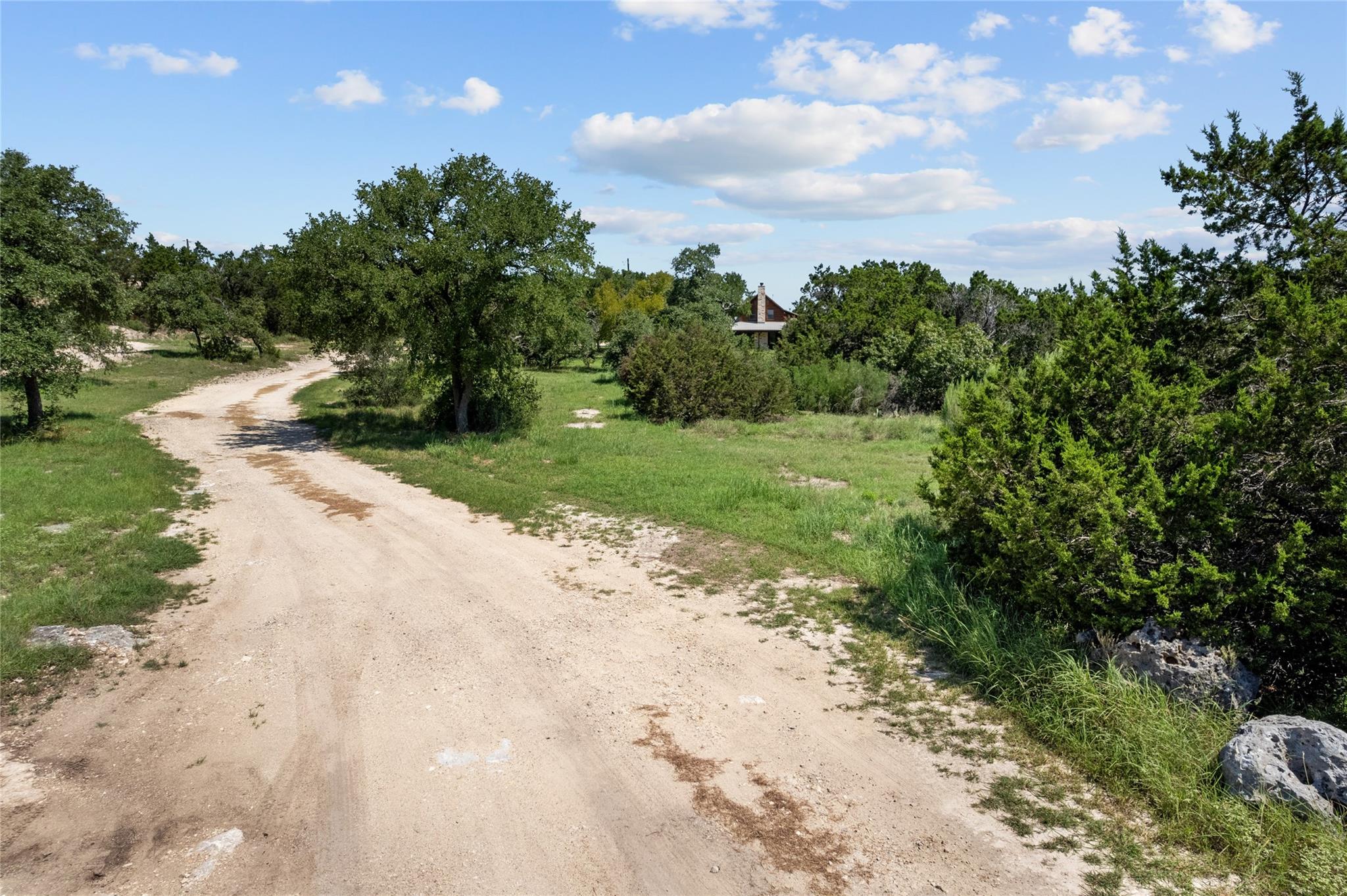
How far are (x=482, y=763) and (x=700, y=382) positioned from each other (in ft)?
67.5

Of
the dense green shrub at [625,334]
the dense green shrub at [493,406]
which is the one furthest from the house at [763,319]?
the dense green shrub at [493,406]

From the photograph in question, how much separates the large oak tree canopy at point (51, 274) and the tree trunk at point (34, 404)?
2 centimetres

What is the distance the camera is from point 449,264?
62.3 feet

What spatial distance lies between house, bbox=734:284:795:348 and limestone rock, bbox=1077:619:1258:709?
56.7 m

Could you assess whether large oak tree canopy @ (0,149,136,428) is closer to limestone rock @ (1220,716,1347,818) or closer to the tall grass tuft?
the tall grass tuft

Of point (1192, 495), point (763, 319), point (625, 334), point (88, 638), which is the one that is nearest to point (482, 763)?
point (88, 638)

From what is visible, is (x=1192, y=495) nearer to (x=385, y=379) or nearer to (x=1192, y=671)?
(x=1192, y=671)

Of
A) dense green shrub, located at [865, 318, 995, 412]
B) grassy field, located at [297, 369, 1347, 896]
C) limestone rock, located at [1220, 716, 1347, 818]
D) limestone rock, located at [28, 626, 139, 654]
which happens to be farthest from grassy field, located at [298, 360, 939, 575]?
limestone rock, located at [28, 626, 139, 654]

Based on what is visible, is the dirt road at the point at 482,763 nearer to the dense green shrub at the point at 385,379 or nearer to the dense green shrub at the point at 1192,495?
the dense green shrub at the point at 1192,495

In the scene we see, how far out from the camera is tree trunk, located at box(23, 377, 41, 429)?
19.5 metres

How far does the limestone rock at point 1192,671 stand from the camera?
6.14 metres

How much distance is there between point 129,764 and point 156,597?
3981mm

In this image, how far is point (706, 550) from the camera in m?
11.2

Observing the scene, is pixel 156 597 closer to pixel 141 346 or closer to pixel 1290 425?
pixel 1290 425
